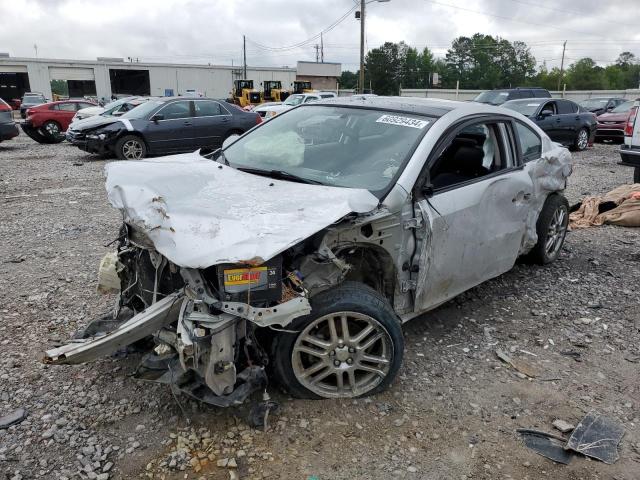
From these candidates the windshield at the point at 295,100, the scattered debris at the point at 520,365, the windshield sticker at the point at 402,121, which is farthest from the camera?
the windshield at the point at 295,100

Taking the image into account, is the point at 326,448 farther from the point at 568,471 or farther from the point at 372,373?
the point at 568,471

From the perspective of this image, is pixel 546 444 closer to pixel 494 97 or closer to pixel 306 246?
pixel 306 246

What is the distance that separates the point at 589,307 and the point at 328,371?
277 centimetres

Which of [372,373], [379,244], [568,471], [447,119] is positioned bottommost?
[568,471]

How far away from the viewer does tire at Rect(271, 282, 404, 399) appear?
287 cm

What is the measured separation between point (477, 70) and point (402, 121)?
90609mm

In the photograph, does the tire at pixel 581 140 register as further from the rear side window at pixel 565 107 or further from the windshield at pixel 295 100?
the windshield at pixel 295 100

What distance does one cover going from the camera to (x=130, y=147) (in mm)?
12164

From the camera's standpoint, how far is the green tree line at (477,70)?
262 feet

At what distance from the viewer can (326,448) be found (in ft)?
8.87

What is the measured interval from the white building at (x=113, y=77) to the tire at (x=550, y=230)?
166 feet

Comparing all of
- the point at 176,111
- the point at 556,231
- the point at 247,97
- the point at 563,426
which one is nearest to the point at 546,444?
the point at 563,426

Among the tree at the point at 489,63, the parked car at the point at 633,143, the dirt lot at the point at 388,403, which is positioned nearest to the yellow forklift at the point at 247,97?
the parked car at the point at 633,143

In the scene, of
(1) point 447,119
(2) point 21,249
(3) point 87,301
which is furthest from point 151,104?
(1) point 447,119
